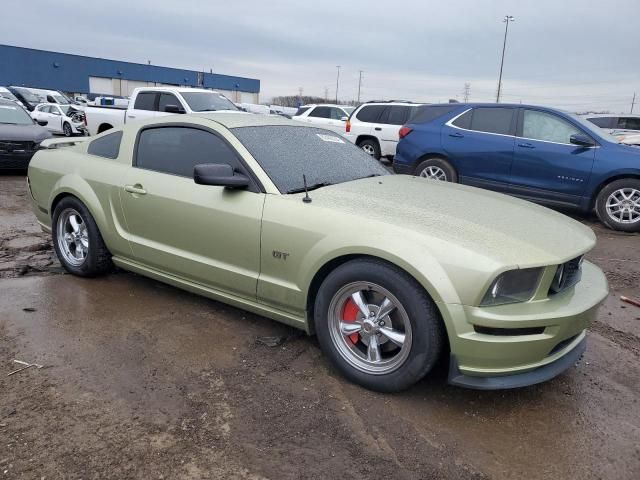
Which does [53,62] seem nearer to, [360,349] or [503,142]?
[503,142]

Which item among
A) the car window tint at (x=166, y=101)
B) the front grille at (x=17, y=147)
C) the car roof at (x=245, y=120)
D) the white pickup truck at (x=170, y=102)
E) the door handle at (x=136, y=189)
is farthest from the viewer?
the car window tint at (x=166, y=101)

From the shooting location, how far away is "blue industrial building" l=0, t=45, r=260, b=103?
52109 millimetres

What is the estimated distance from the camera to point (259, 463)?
7.93ft

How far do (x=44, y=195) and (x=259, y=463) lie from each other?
3639mm

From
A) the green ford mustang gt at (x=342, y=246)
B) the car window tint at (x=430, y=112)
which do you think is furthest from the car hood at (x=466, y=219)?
the car window tint at (x=430, y=112)

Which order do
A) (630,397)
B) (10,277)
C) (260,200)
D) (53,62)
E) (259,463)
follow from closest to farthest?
(259,463), (630,397), (260,200), (10,277), (53,62)

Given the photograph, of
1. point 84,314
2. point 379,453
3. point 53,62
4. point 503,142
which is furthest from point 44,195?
point 53,62

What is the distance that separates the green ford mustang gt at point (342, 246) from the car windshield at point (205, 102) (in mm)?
7697

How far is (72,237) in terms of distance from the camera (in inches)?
187

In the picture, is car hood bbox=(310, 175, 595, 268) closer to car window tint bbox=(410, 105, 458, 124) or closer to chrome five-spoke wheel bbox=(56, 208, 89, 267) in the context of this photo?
chrome five-spoke wheel bbox=(56, 208, 89, 267)

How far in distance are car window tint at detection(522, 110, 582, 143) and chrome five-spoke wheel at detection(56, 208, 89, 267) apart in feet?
20.9

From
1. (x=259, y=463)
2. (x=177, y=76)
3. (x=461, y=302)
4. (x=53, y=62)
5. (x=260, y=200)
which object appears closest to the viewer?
(x=259, y=463)

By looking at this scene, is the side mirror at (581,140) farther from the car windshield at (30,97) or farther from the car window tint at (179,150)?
the car windshield at (30,97)

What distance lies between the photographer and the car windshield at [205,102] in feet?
39.5
